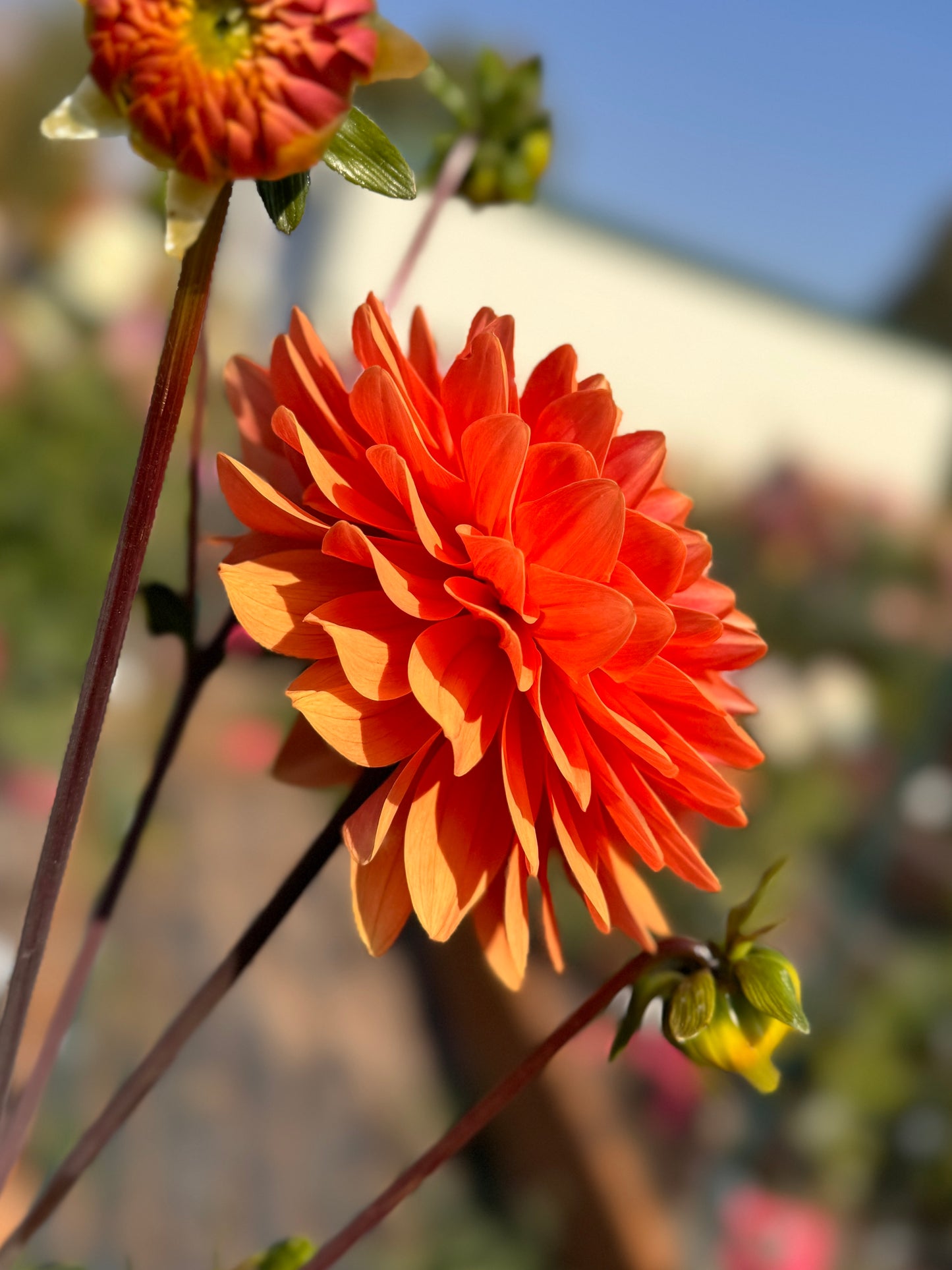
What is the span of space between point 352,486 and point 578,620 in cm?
7

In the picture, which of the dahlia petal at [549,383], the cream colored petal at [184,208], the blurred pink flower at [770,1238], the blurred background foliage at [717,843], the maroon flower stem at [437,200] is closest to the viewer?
the cream colored petal at [184,208]

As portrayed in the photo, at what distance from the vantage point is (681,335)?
823 cm

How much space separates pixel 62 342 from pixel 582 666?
2457mm

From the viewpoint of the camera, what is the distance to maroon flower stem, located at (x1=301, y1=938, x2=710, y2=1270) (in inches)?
10.8

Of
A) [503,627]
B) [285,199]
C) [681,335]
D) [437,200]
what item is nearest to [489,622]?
[503,627]

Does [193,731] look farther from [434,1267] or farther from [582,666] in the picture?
[582,666]

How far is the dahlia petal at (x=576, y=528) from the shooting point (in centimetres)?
26

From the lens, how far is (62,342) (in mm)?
2455

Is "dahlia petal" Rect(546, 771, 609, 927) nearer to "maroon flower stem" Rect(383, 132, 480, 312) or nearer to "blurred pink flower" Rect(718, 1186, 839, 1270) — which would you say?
"maroon flower stem" Rect(383, 132, 480, 312)

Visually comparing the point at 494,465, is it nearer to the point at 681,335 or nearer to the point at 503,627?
the point at 503,627

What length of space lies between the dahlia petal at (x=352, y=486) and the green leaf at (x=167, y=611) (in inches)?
2.9

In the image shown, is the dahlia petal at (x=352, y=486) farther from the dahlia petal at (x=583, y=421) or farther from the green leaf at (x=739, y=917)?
the green leaf at (x=739, y=917)

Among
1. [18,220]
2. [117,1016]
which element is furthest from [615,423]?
[18,220]

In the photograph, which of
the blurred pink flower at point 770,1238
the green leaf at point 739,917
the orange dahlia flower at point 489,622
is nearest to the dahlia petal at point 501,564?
the orange dahlia flower at point 489,622
